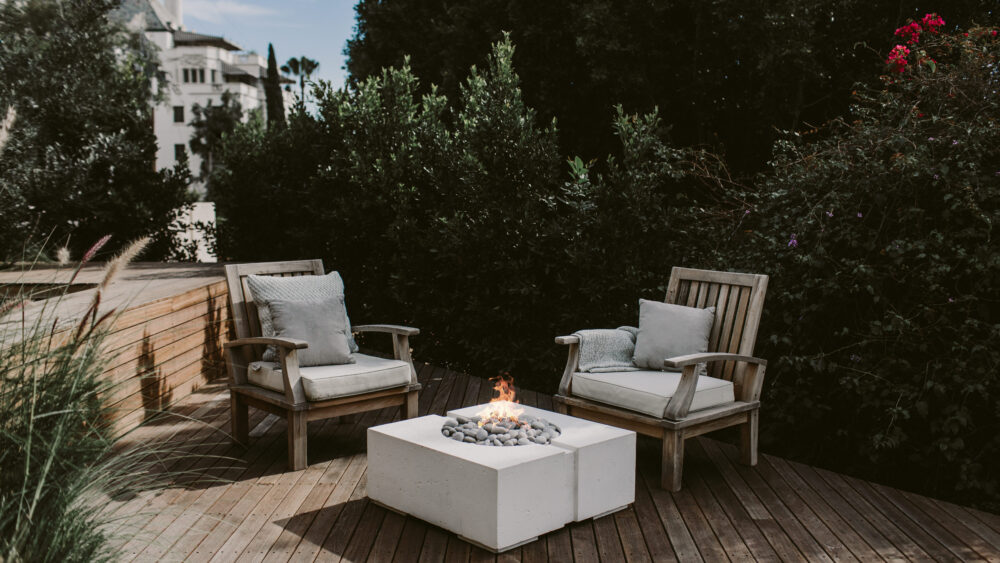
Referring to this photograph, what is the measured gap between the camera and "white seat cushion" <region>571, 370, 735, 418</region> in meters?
3.62

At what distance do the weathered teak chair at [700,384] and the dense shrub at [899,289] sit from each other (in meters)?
0.38

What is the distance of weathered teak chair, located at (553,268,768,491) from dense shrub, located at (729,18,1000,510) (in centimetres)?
38

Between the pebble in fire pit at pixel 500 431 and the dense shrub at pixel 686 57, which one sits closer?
the pebble in fire pit at pixel 500 431

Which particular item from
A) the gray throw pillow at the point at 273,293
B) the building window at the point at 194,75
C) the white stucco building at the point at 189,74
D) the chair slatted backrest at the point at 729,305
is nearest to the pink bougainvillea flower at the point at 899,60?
the chair slatted backrest at the point at 729,305

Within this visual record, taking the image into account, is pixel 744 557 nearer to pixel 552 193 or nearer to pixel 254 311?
pixel 254 311

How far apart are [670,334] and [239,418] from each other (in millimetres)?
2380

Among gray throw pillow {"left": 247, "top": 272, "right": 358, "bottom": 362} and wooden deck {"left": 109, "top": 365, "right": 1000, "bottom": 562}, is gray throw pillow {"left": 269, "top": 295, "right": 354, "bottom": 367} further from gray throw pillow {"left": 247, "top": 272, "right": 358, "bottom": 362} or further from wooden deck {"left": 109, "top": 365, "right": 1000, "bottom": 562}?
wooden deck {"left": 109, "top": 365, "right": 1000, "bottom": 562}

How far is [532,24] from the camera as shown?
9172mm

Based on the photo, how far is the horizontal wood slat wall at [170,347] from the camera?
428cm

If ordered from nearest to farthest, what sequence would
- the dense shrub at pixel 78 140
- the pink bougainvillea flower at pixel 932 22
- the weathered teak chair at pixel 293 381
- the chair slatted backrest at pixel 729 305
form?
the weathered teak chair at pixel 293 381 < the chair slatted backrest at pixel 729 305 < the pink bougainvillea flower at pixel 932 22 < the dense shrub at pixel 78 140

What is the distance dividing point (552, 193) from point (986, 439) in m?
3.21

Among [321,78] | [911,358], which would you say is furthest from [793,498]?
[321,78]

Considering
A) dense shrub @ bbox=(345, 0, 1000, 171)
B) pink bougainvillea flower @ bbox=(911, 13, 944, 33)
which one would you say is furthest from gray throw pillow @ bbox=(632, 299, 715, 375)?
dense shrub @ bbox=(345, 0, 1000, 171)

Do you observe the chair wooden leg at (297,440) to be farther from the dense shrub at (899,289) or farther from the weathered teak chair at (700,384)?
Result: the dense shrub at (899,289)
